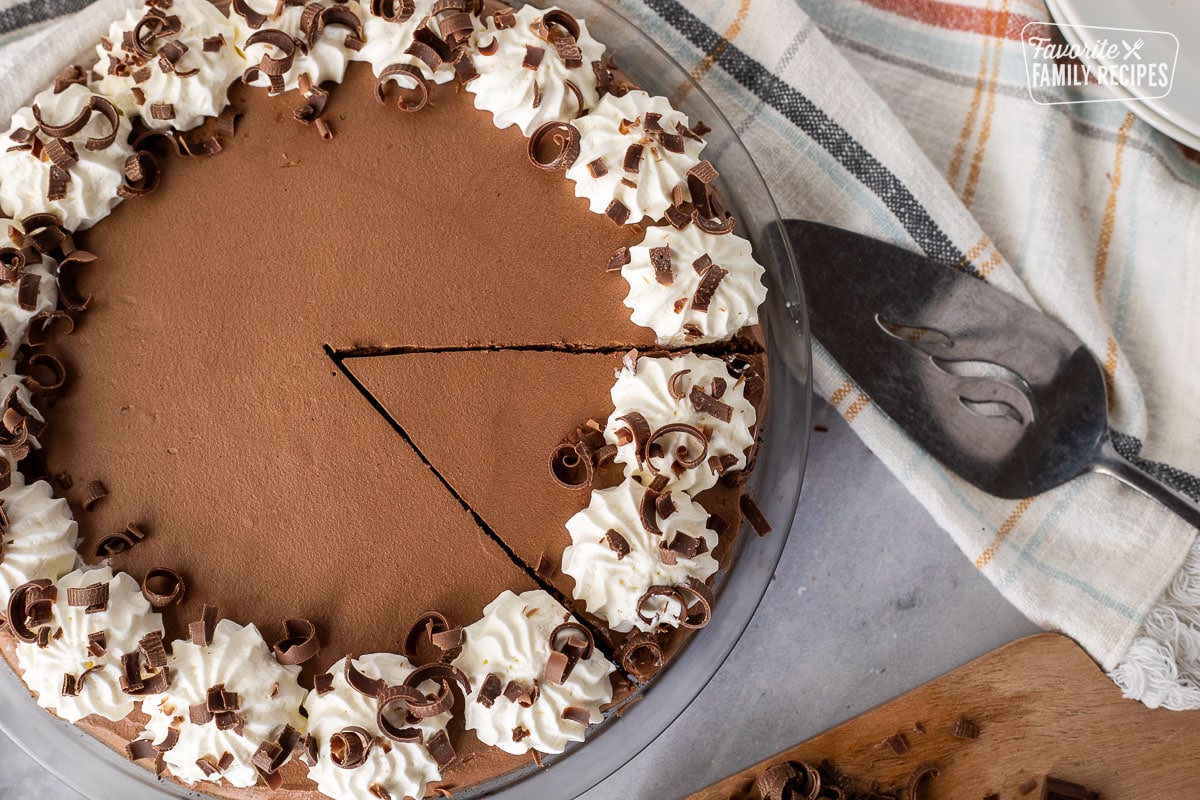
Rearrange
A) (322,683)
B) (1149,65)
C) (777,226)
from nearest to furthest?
(322,683)
(777,226)
(1149,65)

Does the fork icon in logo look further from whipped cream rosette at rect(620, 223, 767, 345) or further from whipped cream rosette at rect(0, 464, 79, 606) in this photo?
whipped cream rosette at rect(0, 464, 79, 606)

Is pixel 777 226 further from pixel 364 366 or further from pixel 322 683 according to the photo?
pixel 322 683

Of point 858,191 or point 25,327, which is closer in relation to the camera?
point 25,327

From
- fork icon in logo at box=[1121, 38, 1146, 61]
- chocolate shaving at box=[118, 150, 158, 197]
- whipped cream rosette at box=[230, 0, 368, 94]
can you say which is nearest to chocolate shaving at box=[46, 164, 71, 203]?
chocolate shaving at box=[118, 150, 158, 197]

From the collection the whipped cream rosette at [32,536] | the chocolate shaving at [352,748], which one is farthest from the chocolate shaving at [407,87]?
the chocolate shaving at [352,748]

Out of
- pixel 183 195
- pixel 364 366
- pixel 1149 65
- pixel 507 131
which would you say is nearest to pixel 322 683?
pixel 364 366

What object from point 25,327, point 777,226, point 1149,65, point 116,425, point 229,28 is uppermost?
point 1149,65
